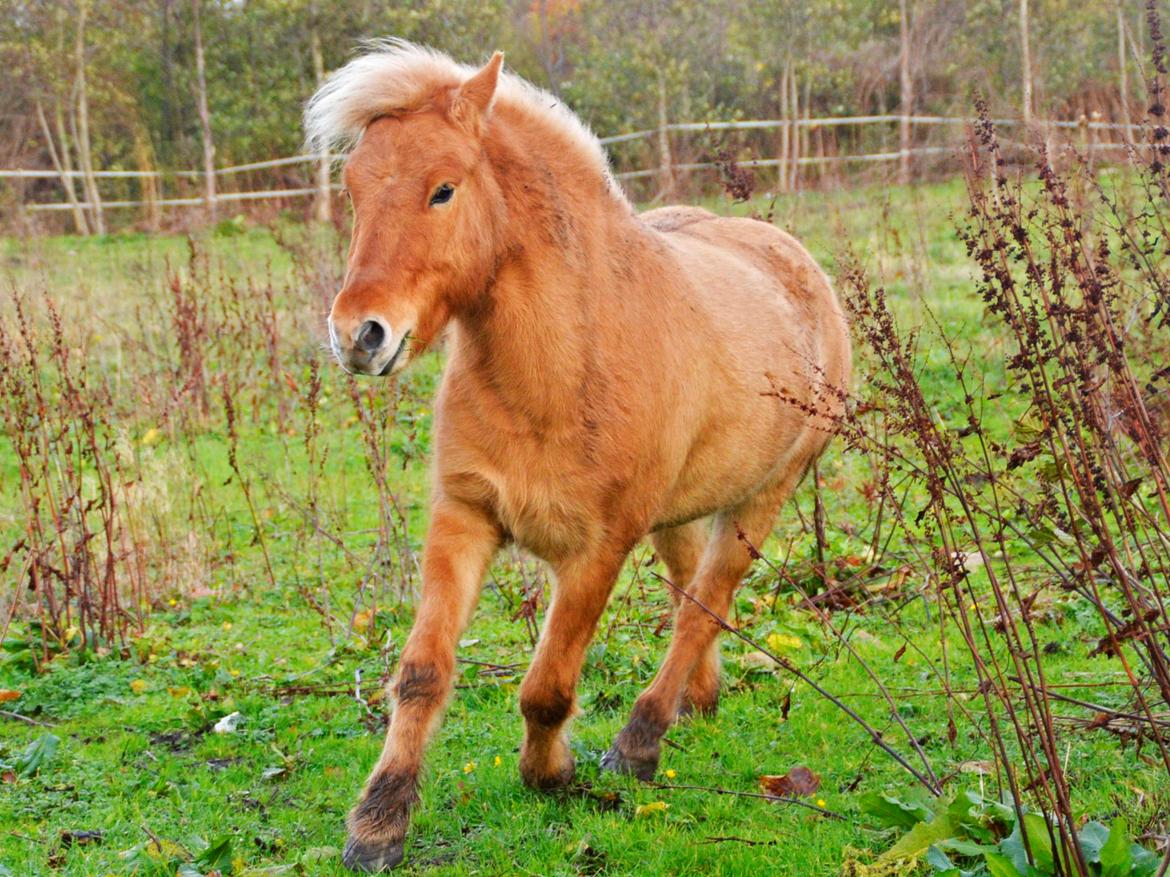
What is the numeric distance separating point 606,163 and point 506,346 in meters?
1.02

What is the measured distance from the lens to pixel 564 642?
14.3ft

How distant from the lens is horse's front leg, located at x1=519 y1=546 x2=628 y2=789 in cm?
434

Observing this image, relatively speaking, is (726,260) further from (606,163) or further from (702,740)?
(702,740)

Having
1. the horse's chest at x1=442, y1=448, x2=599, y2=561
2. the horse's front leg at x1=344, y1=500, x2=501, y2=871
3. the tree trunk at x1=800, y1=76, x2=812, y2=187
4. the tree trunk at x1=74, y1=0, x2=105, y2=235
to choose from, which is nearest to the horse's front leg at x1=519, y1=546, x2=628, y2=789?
the horse's chest at x1=442, y1=448, x2=599, y2=561

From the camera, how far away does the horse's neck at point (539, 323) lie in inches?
167

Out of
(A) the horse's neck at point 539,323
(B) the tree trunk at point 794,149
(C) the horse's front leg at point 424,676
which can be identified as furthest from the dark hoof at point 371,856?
(B) the tree trunk at point 794,149

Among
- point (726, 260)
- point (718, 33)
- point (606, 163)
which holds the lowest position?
point (726, 260)

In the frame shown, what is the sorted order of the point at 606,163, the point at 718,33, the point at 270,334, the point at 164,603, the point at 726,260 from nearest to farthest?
the point at 606,163 < the point at 726,260 < the point at 164,603 < the point at 270,334 < the point at 718,33

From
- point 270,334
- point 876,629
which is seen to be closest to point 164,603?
point 270,334

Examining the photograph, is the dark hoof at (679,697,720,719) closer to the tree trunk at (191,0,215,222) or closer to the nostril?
the nostril

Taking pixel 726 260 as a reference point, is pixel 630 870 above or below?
below

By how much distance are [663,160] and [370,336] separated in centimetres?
1954

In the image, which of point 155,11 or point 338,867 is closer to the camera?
point 338,867

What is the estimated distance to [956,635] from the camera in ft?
19.8
